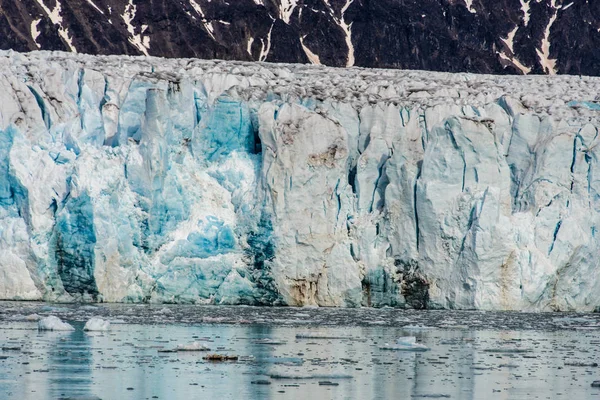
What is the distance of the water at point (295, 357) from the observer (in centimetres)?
1068

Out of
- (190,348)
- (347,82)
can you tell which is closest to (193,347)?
(190,348)

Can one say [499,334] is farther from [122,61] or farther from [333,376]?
[122,61]

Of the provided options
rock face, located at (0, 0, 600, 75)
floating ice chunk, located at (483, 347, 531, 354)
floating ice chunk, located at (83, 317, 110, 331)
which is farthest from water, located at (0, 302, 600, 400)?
rock face, located at (0, 0, 600, 75)

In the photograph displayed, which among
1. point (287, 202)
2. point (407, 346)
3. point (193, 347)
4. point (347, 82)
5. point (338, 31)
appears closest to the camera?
point (193, 347)

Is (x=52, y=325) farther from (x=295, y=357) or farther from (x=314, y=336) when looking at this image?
(x=295, y=357)

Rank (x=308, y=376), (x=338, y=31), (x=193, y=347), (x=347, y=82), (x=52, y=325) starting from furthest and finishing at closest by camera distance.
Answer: (x=338, y=31) < (x=347, y=82) < (x=52, y=325) < (x=193, y=347) < (x=308, y=376)

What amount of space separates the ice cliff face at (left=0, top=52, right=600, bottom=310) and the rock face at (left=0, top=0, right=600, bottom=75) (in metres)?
19.6

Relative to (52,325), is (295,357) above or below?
below

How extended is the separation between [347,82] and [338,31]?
20.2 metres

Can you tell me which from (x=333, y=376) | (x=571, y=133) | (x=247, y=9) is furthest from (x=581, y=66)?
(x=333, y=376)

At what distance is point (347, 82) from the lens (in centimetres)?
2614

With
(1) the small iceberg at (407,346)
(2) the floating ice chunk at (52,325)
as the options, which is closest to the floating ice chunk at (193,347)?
(1) the small iceberg at (407,346)

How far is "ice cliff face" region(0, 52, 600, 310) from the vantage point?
70.9 ft

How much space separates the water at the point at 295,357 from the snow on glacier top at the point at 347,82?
20.1ft
